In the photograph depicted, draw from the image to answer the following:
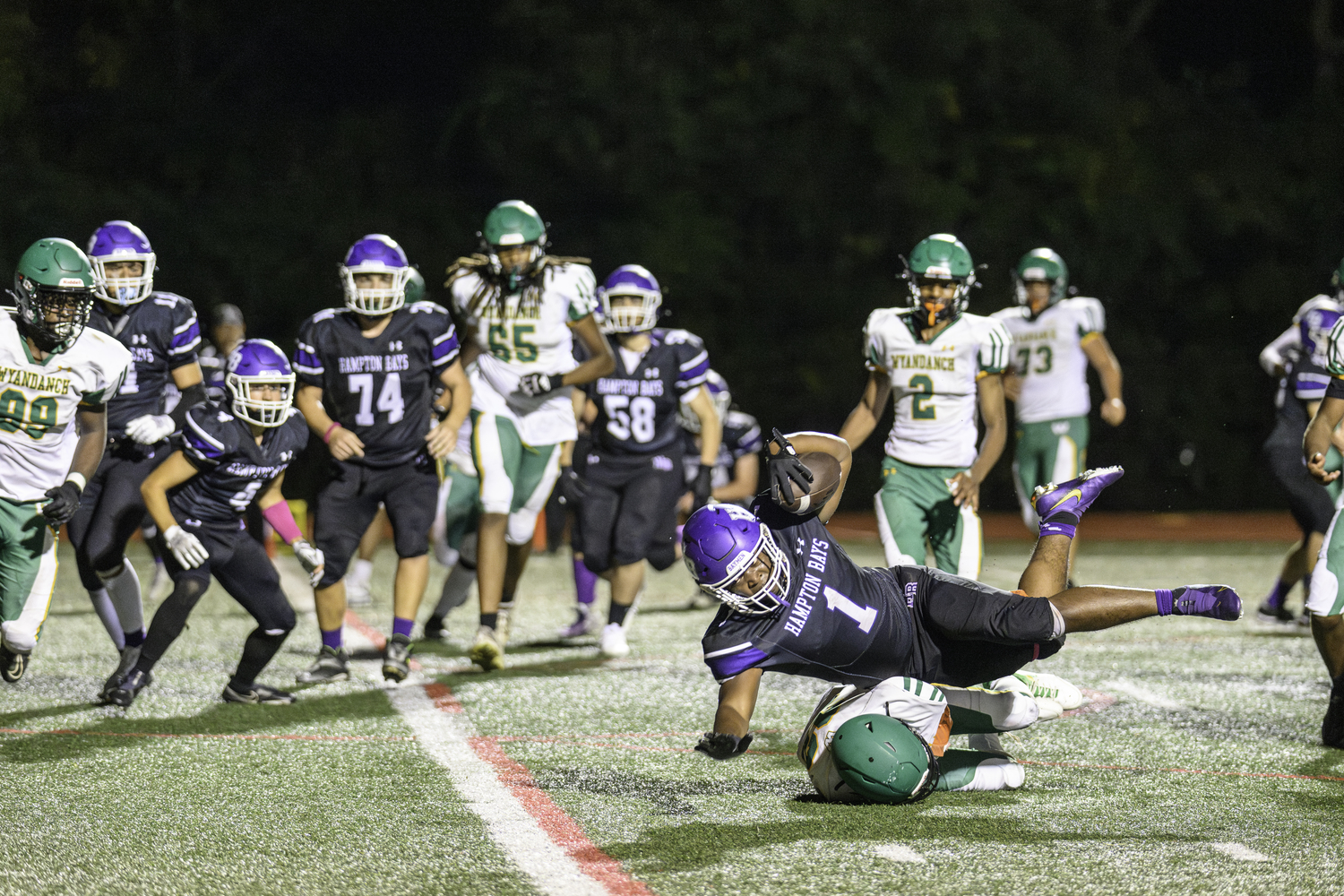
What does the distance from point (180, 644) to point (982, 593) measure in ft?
13.1

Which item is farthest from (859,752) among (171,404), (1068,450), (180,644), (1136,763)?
(171,404)

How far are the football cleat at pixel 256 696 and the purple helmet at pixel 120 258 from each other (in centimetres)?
151

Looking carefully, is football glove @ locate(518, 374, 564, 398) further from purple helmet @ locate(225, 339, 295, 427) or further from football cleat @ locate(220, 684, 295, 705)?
football cleat @ locate(220, 684, 295, 705)

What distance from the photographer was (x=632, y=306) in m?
6.74

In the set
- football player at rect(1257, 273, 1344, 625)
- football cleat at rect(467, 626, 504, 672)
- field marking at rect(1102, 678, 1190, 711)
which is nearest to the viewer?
field marking at rect(1102, 678, 1190, 711)

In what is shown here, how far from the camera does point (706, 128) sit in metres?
15.6

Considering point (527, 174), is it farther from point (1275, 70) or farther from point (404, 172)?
point (1275, 70)

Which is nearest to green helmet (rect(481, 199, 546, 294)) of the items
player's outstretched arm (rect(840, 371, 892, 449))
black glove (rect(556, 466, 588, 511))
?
black glove (rect(556, 466, 588, 511))

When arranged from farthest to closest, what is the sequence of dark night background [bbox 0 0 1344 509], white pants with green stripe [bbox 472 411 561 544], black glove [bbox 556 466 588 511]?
dark night background [bbox 0 0 1344 509], black glove [bbox 556 466 588 511], white pants with green stripe [bbox 472 411 561 544]

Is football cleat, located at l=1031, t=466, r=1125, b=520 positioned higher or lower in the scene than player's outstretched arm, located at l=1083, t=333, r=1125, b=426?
lower

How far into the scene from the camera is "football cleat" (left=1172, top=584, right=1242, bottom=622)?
12.3 feet

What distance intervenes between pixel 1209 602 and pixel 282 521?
3.09 metres

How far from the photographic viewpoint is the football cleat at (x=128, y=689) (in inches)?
200

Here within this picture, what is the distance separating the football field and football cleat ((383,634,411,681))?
0.10 metres
